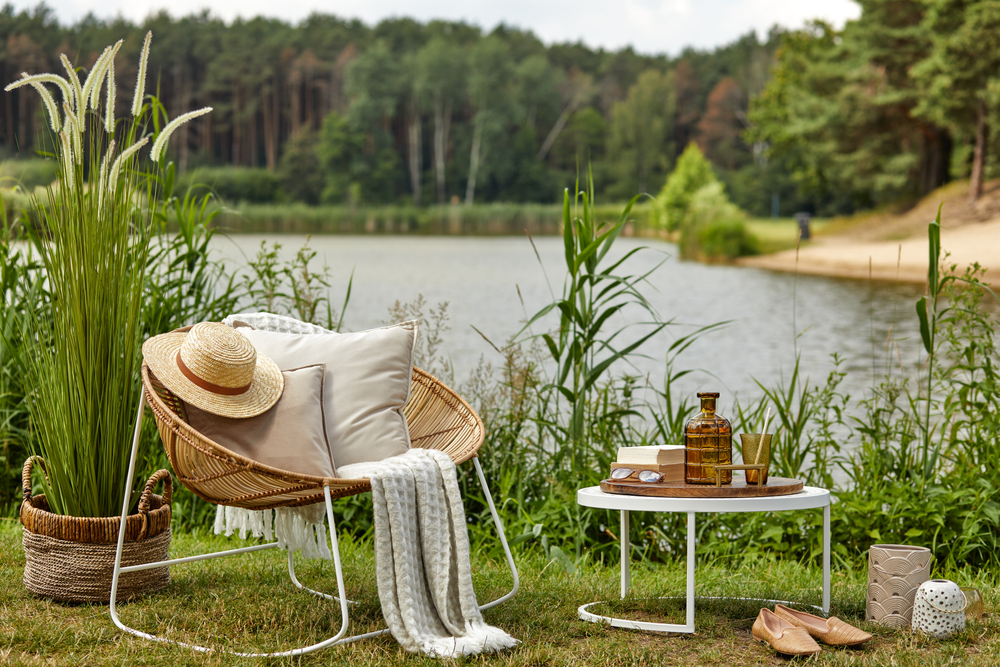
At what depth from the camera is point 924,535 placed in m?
2.59

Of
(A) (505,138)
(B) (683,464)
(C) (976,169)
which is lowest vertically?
(B) (683,464)

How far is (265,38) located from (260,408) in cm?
3947

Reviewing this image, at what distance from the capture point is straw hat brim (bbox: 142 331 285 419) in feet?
6.49

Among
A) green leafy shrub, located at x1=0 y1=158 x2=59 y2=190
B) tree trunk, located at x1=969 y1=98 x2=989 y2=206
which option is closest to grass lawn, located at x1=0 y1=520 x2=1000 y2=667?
green leafy shrub, located at x1=0 y1=158 x2=59 y2=190

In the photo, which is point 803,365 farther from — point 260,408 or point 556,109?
point 556,109

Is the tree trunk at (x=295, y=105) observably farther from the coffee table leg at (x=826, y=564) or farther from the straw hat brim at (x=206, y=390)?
the coffee table leg at (x=826, y=564)

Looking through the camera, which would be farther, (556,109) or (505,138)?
(556,109)

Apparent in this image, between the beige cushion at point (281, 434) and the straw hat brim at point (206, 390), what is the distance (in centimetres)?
3

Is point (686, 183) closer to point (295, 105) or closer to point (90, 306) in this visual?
point (295, 105)

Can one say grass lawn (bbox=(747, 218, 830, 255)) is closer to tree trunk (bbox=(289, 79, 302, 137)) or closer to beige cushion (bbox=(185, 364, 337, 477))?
beige cushion (bbox=(185, 364, 337, 477))

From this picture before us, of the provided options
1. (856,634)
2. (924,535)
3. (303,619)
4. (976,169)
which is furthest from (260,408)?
(976,169)

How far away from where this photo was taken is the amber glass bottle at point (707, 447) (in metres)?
1.95

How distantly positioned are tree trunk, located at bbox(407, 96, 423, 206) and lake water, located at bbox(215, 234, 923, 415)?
16976 millimetres

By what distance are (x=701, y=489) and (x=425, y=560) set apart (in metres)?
0.59
